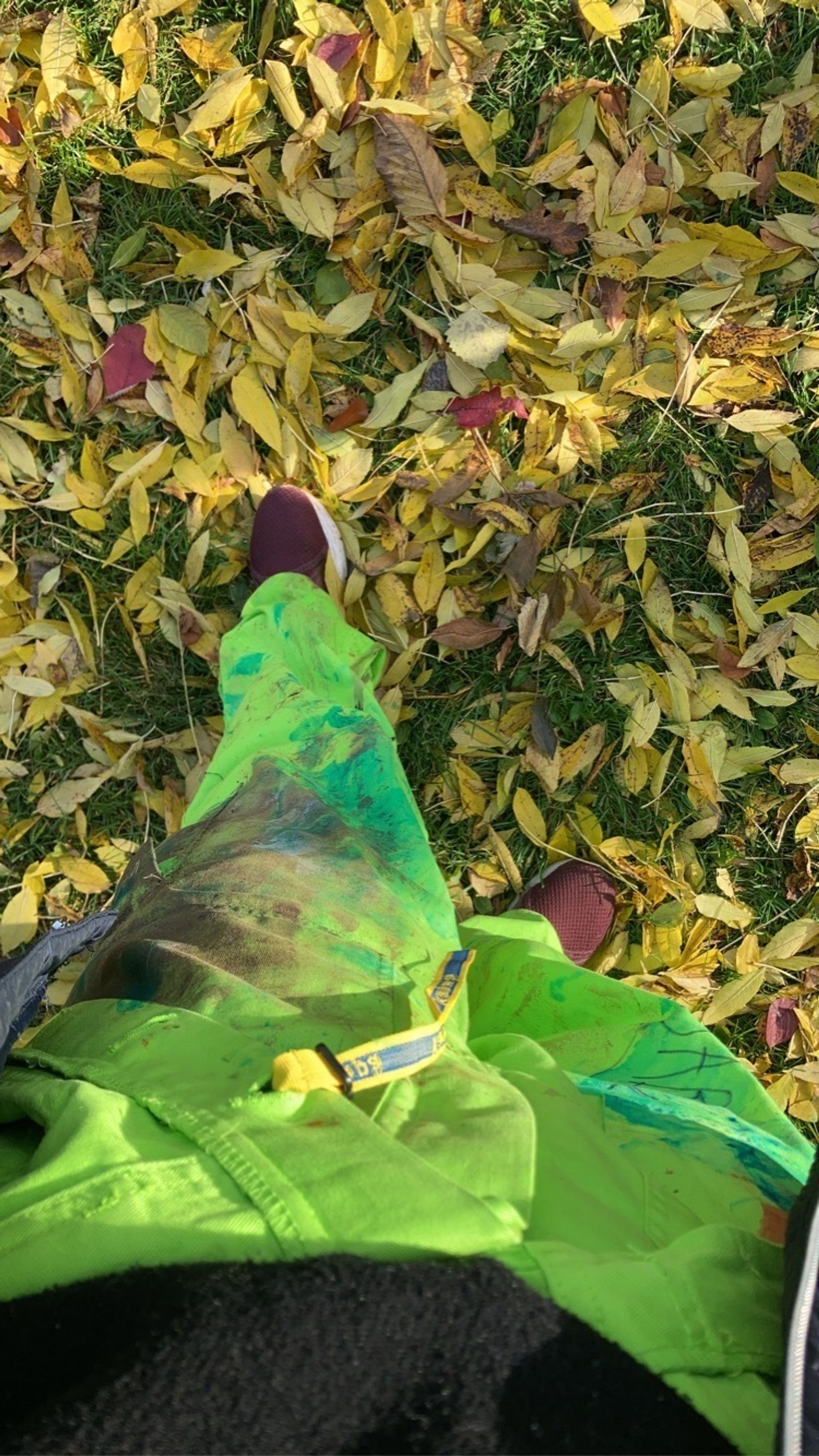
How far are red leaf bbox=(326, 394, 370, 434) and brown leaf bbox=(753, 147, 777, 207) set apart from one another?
82 centimetres

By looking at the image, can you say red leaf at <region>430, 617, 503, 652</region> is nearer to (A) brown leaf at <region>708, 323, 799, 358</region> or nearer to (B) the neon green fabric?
(B) the neon green fabric

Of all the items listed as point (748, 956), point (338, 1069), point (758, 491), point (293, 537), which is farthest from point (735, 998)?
point (338, 1069)

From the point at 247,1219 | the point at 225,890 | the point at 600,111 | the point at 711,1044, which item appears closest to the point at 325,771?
the point at 225,890

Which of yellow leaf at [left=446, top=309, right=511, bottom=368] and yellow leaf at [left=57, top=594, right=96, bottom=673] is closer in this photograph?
yellow leaf at [left=446, top=309, right=511, bottom=368]

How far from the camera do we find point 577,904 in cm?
195

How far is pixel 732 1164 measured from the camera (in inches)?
41.8

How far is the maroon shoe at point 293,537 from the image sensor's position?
1977mm

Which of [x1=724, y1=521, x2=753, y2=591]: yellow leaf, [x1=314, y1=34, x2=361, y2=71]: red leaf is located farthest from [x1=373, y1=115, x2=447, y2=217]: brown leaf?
[x1=724, y1=521, x2=753, y2=591]: yellow leaf

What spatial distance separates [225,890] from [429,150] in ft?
4.75

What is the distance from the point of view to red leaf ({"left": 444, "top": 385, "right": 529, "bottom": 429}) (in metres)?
1.98

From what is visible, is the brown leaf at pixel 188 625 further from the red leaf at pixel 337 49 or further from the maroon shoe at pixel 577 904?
the red leaf at pixel 337 49

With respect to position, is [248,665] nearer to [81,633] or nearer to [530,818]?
[81,633]

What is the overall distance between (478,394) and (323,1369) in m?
1.71

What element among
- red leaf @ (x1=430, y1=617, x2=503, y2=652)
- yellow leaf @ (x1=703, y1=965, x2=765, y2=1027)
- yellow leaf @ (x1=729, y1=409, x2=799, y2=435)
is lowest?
yellow leaf @ (x1=703, y1=965, x2=765, y2=1027)
